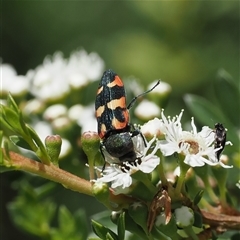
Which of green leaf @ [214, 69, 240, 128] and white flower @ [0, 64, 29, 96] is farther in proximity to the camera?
white flower @ [0, 64, 29, 96]

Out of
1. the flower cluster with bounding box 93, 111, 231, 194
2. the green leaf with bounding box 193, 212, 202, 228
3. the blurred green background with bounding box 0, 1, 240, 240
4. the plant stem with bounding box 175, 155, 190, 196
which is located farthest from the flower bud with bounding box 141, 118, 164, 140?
the blurred green background with bounding box 0, 1, 240, 240

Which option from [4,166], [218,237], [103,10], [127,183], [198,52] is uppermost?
[103,10]

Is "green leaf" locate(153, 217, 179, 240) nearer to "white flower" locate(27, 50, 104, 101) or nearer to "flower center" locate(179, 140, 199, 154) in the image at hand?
"flower center" locate(179, 140, 199, 154)

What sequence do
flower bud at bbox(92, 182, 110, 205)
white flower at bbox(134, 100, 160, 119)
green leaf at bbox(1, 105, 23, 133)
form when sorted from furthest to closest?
white flower at bbox(134, 100, 160, 119) < green leaf at bbox(1, 105, 23, 133) < flower bud at bbox(92, 182, 110, 205)

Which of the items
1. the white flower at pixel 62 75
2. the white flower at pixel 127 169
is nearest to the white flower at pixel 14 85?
the white flower at pixel 62 75

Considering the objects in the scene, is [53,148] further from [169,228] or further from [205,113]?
[205,113]

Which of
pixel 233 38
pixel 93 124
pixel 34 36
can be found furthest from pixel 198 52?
pixel 93 124

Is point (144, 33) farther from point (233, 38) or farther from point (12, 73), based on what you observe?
point (12, 73)
